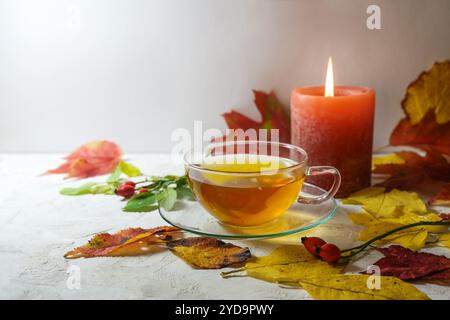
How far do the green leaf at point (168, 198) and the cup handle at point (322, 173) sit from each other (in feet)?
0.49

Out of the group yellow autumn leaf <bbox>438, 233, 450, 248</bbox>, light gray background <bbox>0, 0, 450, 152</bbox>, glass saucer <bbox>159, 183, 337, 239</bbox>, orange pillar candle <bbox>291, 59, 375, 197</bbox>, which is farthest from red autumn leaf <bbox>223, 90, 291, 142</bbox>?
yellow autumn leaf <bbox>438, 233, 450, 248</bbox>

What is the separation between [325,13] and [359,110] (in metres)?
Result: 0.20

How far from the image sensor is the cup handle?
0.60 meters

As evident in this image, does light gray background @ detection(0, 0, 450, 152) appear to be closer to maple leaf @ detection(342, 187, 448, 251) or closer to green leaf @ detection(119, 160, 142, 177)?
green leaf @ detection(119, 160, 142, 177)

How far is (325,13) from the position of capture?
79 centimetres

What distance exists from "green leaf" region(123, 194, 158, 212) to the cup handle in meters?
0.18

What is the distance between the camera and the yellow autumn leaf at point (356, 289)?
0.44 meters

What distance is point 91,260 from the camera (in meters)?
0.52

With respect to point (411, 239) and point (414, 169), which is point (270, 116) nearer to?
point (414, 169)

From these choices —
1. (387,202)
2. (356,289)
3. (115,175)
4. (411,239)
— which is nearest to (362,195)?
(387,202)

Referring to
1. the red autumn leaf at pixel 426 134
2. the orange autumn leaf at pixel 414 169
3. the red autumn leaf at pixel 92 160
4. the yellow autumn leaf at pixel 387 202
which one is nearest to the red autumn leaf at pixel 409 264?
the yellow autumn leaf at pixel 387 202

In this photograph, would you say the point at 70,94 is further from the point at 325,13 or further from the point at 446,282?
the point at 446,282

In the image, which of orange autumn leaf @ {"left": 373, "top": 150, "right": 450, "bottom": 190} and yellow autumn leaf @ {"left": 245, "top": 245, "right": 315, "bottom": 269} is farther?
orange autumn leaf @ {"left": 373, "top": 150, "right": 450, "bottom": 190}

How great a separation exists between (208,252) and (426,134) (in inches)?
16.8
